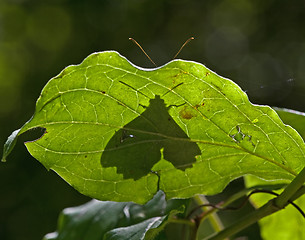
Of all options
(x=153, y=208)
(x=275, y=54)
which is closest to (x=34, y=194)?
(x=275, y=54)

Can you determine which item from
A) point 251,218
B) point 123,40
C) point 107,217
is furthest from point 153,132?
point 123,40

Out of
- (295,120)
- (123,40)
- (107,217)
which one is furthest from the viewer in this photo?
(123,40)

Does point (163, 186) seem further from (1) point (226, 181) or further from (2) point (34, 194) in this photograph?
(2) point (34, 194)

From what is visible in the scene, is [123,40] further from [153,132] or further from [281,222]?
[153,132]

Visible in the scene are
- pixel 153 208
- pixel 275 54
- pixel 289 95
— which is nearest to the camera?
pixel 153 208

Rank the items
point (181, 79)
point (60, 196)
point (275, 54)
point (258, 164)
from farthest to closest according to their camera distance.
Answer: point (275, 54), point (60, 196), point (258, 164), point (181, 79)

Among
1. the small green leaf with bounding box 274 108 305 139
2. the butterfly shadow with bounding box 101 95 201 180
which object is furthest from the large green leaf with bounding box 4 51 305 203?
the small green leaf with bounding box 274 108 305 139
